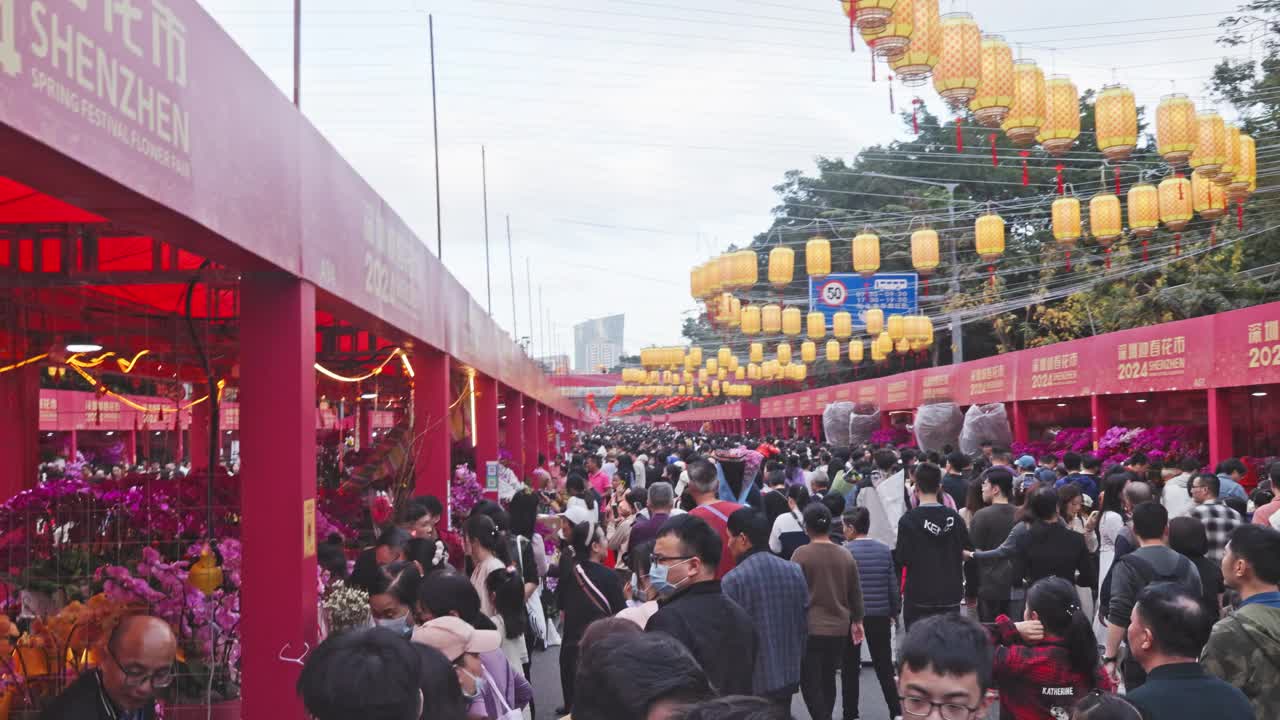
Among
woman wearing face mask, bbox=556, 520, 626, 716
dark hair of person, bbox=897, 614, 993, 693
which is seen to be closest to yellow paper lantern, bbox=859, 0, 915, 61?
woman wearing face mask, bbox=556, 520, 626, 716

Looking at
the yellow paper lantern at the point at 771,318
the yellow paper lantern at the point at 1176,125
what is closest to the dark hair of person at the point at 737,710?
the yellow paper lantern at the point at 1176,125

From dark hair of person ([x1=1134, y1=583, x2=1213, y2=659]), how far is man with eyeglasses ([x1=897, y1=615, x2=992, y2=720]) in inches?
42.0

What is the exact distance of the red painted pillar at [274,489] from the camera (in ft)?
19.8

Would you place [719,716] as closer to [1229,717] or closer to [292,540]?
[1229,717]

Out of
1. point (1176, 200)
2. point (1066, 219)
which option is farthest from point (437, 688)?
point (1066, 219)

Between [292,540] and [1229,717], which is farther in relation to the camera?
[292,540]

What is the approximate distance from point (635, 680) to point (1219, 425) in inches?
675

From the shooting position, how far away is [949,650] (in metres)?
3.19

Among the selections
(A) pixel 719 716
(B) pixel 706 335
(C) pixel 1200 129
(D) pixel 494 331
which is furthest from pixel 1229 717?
(B) pixel 706 335

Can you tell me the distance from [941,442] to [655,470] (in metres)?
14.3

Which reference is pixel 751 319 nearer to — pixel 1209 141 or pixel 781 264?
pixel 781 264

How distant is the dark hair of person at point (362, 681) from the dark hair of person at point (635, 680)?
390 mm

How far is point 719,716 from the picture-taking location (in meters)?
2.11

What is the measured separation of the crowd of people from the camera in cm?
285
